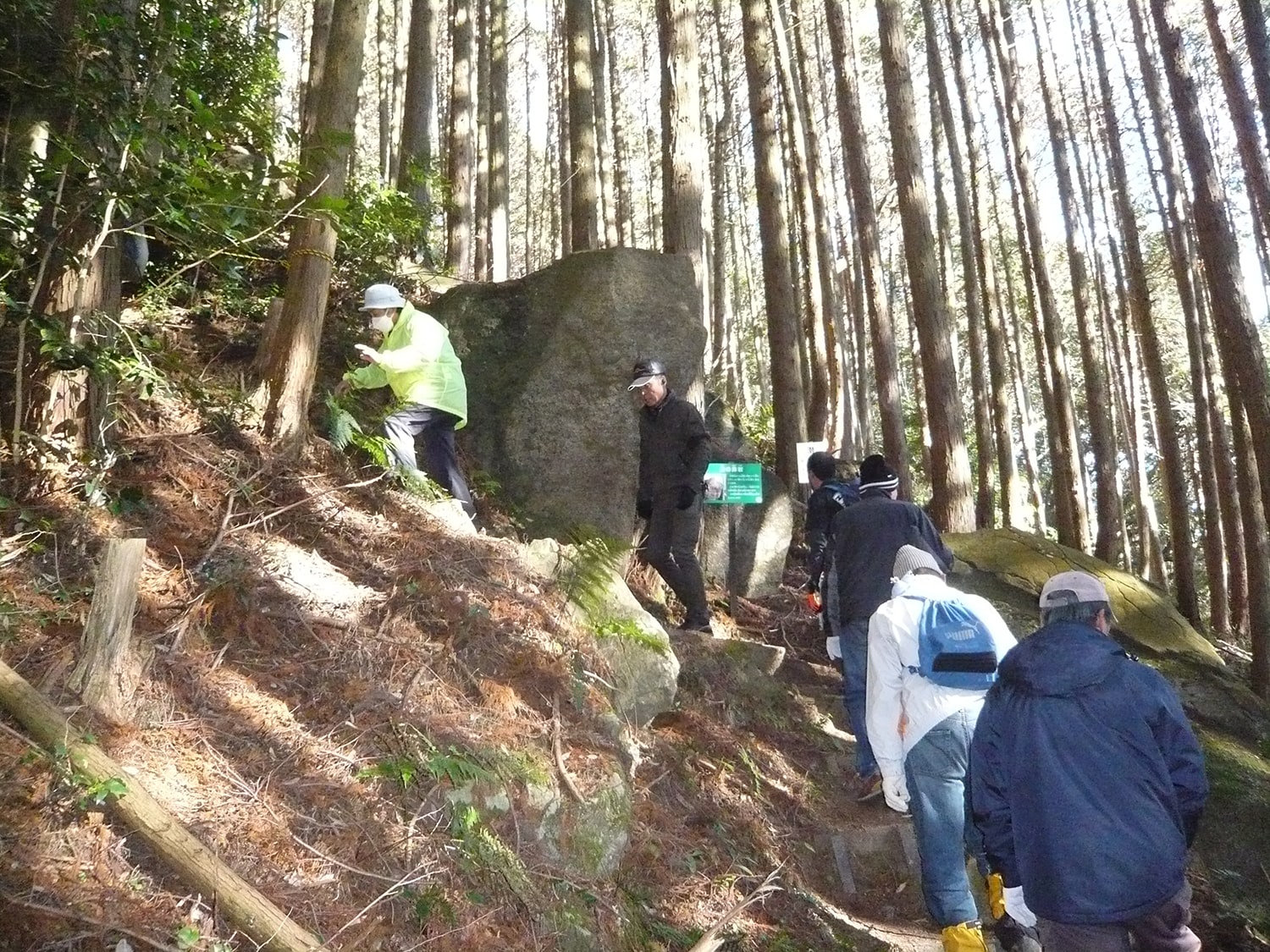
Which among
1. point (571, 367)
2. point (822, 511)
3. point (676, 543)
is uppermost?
point (571, 367)

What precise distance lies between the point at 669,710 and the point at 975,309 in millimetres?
15357

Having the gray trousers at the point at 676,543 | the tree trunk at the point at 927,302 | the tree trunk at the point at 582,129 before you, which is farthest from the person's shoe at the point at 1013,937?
the tree trunk at the point at 582,129

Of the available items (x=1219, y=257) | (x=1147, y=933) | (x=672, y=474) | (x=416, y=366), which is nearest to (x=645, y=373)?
(x=672, y=474)

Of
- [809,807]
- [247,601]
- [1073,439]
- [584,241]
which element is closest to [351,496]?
[247,601]

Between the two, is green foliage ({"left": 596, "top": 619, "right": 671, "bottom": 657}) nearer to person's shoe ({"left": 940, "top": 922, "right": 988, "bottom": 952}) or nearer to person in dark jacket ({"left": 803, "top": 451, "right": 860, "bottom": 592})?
person in dark jacket ({"left": 803, "top": 451, "right": 860, "bottom": 592})

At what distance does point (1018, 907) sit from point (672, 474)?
13.0ft

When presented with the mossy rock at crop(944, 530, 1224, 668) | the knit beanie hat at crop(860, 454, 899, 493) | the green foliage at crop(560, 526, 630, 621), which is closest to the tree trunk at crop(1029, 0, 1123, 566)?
the mossy rock at crop(944, 530, 1224, 668)

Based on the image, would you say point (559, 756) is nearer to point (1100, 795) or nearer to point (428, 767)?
point (428, 767)

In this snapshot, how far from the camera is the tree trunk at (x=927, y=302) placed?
9.59 metres

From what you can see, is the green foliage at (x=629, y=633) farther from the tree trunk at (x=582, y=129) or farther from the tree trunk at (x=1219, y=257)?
the tree trunk at (x=582, y=129)

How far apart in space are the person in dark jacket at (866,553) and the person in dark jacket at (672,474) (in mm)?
1200

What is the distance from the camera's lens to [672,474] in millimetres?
6742

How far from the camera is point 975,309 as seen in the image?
18547 mm

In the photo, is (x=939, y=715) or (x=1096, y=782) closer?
(x=1096, y=782)
